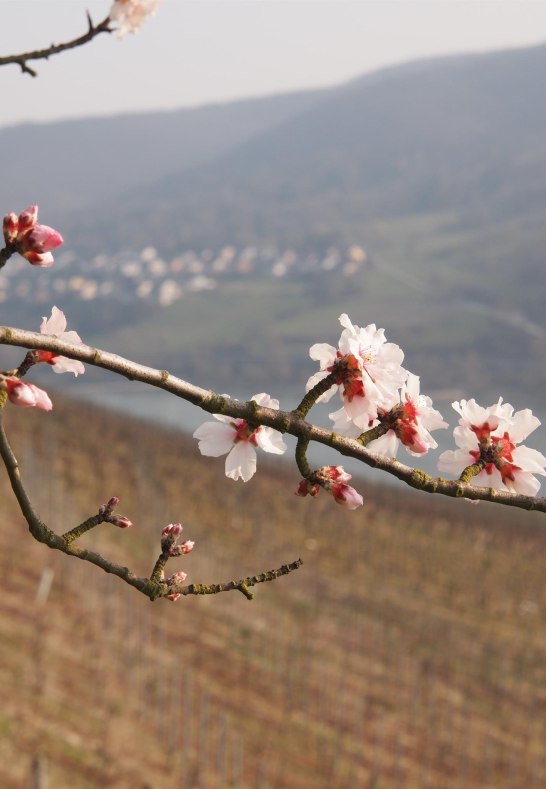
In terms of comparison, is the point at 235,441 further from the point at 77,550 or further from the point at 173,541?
the point at 77,550

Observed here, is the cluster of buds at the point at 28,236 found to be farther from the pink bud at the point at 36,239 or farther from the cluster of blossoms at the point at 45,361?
the cluster of blossoms at the point at 45,361

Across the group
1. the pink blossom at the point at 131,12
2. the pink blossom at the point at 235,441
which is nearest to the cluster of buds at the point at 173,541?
the pink blossom at the point at 235,441

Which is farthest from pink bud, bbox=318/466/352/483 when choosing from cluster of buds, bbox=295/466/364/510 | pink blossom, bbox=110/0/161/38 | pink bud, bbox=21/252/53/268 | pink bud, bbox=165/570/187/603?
pink blossom, bbox=110/0/161/38

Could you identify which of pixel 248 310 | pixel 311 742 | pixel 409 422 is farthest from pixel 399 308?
pixel 409 422

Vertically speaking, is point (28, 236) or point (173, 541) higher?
point (28, 236)

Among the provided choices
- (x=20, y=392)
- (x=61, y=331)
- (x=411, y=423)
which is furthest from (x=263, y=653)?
(x=20, y=392)

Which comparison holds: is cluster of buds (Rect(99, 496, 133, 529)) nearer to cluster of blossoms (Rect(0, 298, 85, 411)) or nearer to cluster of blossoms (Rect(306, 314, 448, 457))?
cluster of blossoms (Rect(0, 298, 85, 411))

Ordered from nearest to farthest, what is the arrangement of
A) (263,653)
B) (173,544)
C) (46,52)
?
(46,52) < (173,544) < (263,653)
